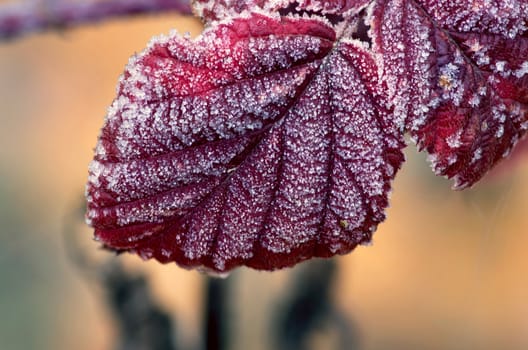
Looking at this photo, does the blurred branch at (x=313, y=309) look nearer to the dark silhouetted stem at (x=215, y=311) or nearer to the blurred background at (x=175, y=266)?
the blurred background at (x=175, y=266)

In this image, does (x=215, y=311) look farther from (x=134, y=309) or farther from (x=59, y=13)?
(x=59, y=13)

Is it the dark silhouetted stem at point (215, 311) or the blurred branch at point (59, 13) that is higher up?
the blurred branch at point (59, 13)

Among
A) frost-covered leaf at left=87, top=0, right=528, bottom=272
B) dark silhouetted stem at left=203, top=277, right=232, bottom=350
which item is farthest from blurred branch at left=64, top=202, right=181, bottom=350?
frost-covered leaf at left=87, top=0, right=528, bottom=272

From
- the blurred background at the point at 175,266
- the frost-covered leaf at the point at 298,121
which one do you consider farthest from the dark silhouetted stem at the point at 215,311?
the frost-covered leaf at the point at 298,121

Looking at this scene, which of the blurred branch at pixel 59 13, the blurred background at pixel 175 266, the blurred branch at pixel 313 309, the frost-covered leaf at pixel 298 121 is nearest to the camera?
the frost-covered leaf at pixel 298 121

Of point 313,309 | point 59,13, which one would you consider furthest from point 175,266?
point 59,13
